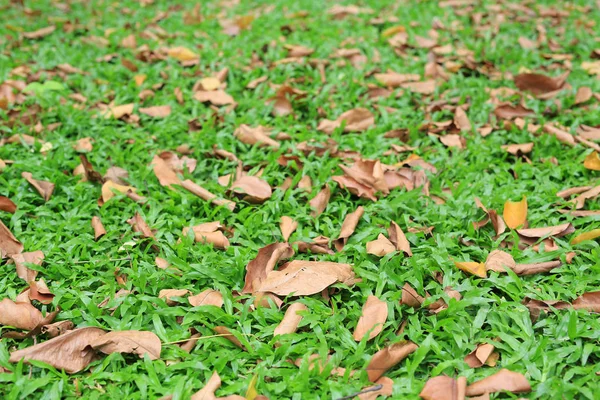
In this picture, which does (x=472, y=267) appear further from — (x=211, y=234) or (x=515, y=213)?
(x=211, y=234)

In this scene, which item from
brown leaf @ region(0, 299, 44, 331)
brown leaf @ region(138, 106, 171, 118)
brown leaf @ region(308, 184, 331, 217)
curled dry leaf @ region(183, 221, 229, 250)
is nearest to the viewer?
brown leaf @ region(0, 299, 44, 331)

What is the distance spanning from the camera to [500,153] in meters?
2.62

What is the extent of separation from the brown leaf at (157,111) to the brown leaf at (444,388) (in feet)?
6.58

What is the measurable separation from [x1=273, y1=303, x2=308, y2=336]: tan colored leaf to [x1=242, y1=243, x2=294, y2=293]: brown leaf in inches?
6.0

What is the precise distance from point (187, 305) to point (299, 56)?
2.18 meters

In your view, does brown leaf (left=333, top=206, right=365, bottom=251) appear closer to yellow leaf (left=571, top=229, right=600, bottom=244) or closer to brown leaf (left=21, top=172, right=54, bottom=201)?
yellow leaf (left=571, top=229, right=600, bottom=244)

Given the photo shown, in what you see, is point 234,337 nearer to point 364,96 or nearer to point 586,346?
point 586,346

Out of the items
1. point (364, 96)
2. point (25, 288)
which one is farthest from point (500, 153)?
point (25, 288)

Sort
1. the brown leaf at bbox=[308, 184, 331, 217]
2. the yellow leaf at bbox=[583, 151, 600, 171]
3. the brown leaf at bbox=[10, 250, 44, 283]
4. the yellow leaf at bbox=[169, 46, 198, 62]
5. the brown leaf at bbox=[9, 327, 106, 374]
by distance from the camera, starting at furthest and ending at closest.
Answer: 1. the yellow leaf at bbox=[169, 46, 198, 62]
2. the yellow leaf at bbox=[583, 151, 600, 171]
3. the brown leaf at bbox=[308, 184, 331, 217]
4. the brown leaf at bbox=[10, 250, 44, 283]
5. the brown leaf at bbox=[9, 327, 106, 374]

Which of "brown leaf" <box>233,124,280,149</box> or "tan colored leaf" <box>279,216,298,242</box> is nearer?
"tan colored leaf" <box>279,216,298,242</box>

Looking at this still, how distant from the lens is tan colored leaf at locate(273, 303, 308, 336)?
1.71m

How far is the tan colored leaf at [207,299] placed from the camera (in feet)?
5.89

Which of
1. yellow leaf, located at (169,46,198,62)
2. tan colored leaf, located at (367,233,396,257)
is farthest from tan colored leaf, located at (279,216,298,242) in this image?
yellow leaf, located at (169,46,198,62)

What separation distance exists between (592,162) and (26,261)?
2271mm
